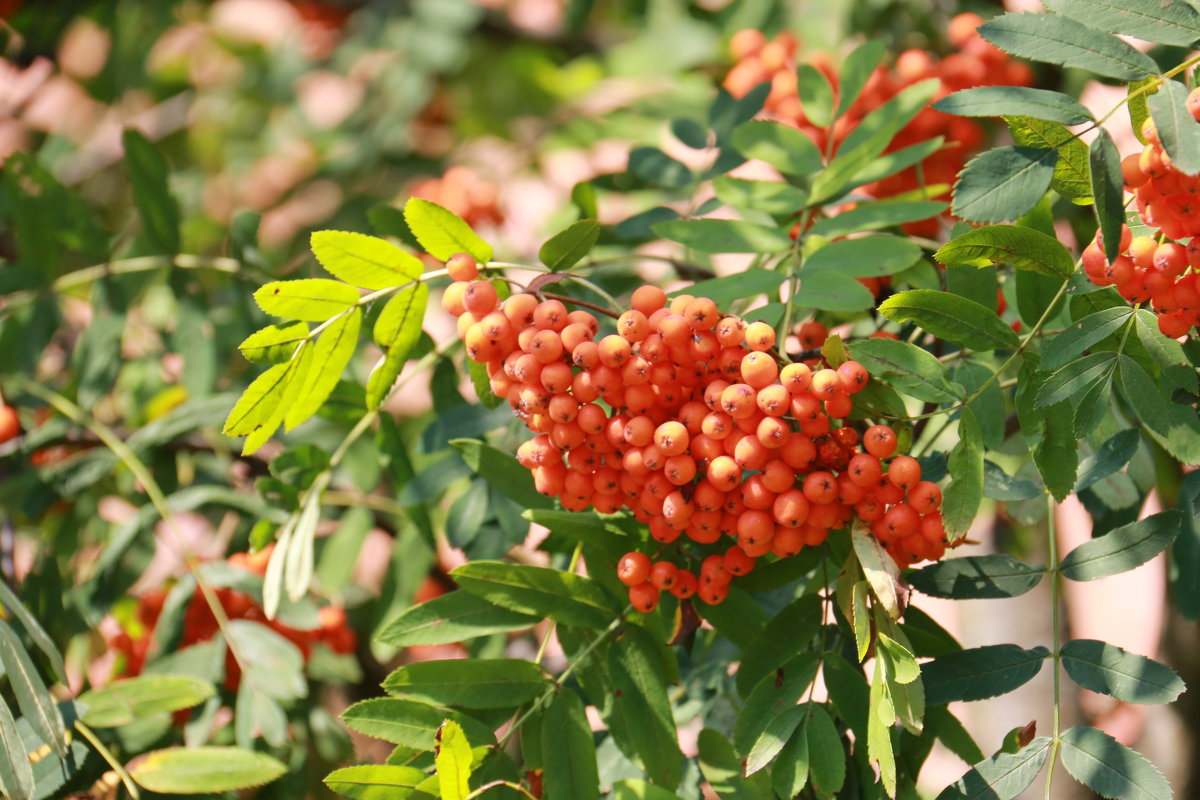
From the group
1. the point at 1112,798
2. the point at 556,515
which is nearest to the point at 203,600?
the point at 556,515

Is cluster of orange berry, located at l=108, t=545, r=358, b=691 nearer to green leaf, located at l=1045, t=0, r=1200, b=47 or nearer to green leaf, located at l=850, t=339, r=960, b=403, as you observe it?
green leaf, located at l=850, t=339, r=960, b=403

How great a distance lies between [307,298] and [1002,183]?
0.74 m

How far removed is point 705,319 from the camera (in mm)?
1020

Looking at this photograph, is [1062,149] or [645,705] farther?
[645,705]

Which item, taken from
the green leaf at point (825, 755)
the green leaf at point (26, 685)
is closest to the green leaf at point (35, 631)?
the green leaf at point (26, 685)

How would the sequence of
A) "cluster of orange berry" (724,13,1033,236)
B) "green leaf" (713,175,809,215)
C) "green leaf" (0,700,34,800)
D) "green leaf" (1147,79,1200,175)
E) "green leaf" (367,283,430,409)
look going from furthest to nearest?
"cluster of orange berry" (724,13,1033,236) → "green leaf" (713,175,809,215) → "green leaf" (367,283,430,409) → "green leaf" (0,700,34,800) → "green leaf" (1147,79,1200,175)

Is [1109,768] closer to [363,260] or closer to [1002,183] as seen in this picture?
[1002,183]

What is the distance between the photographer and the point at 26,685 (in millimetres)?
1170

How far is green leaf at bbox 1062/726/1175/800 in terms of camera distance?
3.22 feet

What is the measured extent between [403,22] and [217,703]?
189 cm

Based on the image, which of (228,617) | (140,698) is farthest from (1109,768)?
(228,617)

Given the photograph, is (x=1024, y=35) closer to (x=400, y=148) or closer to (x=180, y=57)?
(x=400, y=148)

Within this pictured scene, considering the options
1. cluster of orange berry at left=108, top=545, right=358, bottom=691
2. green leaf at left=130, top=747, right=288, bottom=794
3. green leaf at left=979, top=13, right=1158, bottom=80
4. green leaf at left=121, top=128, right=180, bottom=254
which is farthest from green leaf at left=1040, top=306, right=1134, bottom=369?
green leaf at left=121, top=128, right=180, bottom=254

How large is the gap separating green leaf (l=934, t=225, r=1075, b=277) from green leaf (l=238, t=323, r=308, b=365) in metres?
0.69
